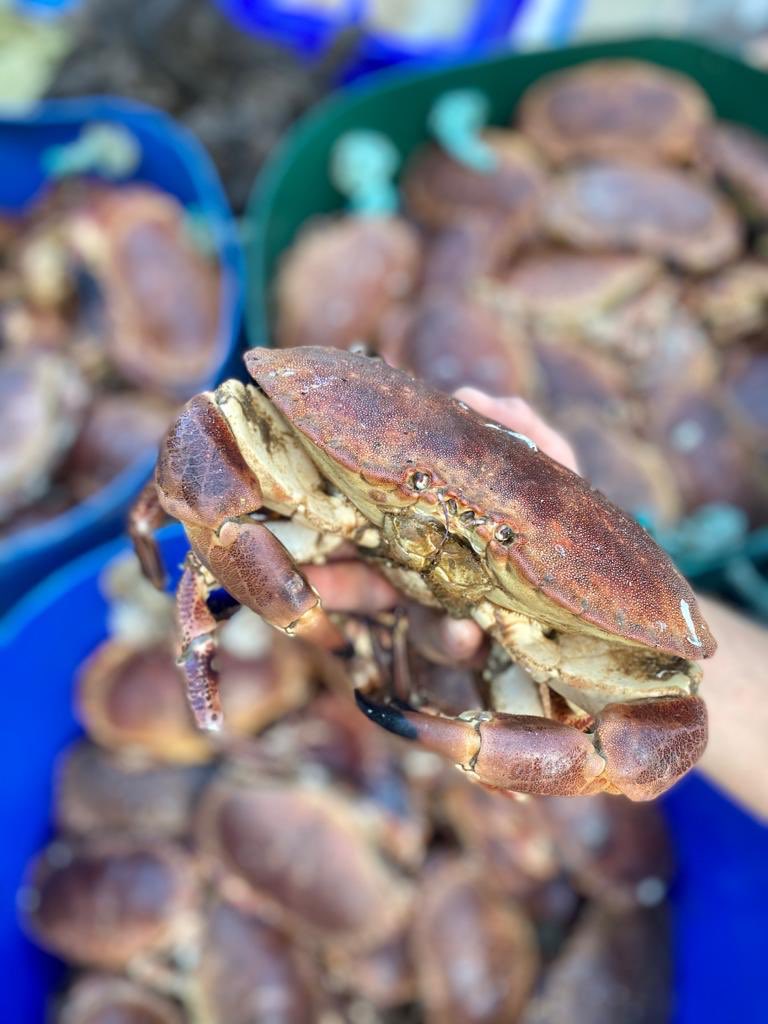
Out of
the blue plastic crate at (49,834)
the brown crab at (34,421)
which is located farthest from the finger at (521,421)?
the brown crab at (34,421)

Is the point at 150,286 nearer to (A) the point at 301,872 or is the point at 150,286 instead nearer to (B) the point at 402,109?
(B) the point at 402,109

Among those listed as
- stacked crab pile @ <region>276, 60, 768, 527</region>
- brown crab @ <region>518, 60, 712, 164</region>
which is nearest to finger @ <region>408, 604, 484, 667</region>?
stacked crab pile @ <region>276, 60, 768, 527</region>

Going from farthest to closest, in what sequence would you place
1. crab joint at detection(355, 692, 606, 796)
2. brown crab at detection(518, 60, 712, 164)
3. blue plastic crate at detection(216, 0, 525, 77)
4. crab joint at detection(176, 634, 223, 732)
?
blue plastic crate at detection(216, 0, 525, 77) → brown crab at detection(518, 60, 712, 164) → crab joint at detection(176, 634, 223, 732) → crab joint at detection(355, 692, 606, 796)

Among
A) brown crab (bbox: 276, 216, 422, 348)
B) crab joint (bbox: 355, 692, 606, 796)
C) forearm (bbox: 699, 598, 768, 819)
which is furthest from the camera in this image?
brown crab (bbox: 276, 216, 422, 348)

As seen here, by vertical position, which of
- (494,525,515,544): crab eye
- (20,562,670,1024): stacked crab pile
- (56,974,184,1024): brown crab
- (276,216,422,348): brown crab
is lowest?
(56,974,184,1024): brown crab

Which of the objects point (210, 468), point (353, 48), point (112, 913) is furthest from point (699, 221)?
point (112, 913)

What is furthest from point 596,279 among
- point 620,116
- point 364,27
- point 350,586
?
point 350,586

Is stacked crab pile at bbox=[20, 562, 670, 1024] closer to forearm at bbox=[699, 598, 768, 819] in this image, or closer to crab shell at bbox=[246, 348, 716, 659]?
forearm at bbox=[699, 598, 768, 819]
